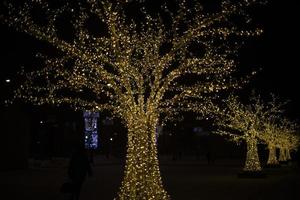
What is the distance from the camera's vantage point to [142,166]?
42.9 ft

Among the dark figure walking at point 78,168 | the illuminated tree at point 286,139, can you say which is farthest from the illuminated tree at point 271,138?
the dark figure walking at point 78,168

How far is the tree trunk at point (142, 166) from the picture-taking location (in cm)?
1297

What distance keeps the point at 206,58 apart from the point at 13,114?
3194 centimetres

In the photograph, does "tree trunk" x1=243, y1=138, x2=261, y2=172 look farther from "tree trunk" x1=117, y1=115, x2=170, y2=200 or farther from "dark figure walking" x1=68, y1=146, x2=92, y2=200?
"tree trunk" x1=117, y1=115, x2=170, y2=200

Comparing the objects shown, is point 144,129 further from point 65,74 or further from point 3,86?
point 3,86

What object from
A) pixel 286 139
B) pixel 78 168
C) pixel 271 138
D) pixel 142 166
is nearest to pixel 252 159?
pixel 271 138

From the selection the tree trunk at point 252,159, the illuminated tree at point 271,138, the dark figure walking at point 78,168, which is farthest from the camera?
the illuminated tree at point 271,138

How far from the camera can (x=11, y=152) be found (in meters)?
42.4

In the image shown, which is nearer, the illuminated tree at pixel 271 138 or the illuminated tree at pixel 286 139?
the illuminated tree at pixel 271 138

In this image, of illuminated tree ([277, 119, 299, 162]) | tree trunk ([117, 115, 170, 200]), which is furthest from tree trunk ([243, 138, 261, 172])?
tree trunk ([117, 115, 170, 200])

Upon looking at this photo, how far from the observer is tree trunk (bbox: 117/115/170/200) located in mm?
12969

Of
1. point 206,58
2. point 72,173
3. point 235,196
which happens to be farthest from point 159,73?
point 235,196

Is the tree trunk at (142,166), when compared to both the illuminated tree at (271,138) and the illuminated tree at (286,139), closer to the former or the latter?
the illuminated tree at (271,138)

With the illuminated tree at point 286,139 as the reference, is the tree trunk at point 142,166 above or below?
below
